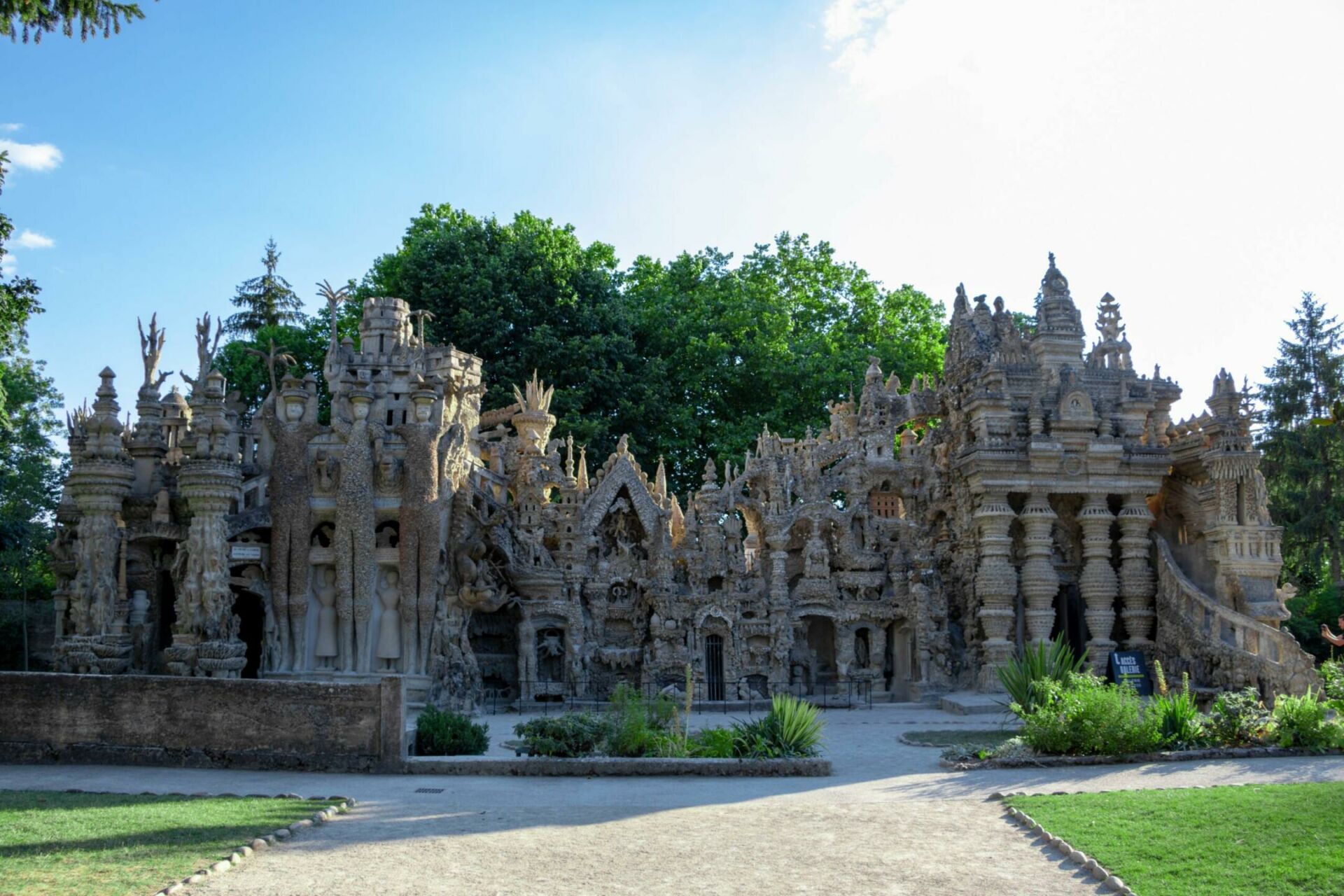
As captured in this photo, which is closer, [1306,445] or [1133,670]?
[1133,670]

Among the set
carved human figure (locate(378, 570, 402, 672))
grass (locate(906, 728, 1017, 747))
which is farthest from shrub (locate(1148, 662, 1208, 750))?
carved human figure (locate(378, 570, 402, 672))

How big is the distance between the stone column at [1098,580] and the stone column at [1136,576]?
0.96ft

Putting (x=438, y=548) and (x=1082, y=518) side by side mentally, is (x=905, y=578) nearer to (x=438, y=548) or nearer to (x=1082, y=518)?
(x=1082, y=518)

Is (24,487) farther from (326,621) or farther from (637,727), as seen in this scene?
(637,727)

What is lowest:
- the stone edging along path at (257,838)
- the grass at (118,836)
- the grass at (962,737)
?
the grass at (962,737)

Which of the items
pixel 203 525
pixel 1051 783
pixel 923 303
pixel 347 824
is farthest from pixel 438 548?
pixel 923 303

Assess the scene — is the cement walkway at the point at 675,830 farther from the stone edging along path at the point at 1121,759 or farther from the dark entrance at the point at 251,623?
the dark entrance at the point at 251,623

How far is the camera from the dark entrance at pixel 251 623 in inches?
1034

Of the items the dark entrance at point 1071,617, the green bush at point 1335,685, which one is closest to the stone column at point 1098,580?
the dark entrance at point 1071,617

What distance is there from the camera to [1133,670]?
26.0 metres

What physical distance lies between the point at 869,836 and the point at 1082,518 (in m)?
17.3

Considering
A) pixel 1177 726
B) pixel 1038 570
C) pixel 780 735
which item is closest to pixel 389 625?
pixel 780 735

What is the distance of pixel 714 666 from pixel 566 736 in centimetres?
1107

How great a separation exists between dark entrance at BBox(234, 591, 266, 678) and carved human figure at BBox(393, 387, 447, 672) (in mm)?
4026
